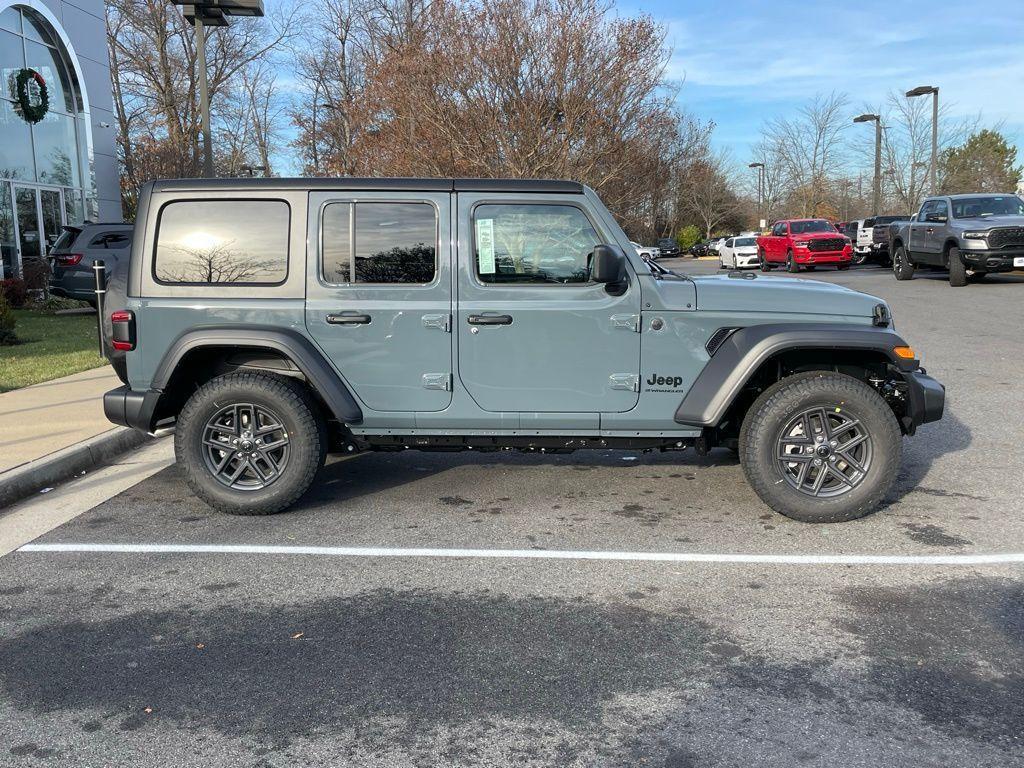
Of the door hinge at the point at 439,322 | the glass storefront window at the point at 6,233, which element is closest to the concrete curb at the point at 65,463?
the door hinge at the point at 439,322

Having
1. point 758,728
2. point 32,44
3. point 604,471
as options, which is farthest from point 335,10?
point 758,728

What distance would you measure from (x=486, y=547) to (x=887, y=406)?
2400 mm

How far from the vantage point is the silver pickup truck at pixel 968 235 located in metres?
19.1

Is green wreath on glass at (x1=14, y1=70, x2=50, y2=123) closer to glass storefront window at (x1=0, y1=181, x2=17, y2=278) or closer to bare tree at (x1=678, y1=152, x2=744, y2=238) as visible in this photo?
glass storefront window at (x1=0, y1=181, x2=17, y2=278)

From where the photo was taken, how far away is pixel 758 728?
2.91 m

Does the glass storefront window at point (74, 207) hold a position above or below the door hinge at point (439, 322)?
above

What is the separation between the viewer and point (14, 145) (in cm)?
1945

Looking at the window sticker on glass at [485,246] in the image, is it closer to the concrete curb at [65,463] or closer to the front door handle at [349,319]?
the front door handle at [349,319]

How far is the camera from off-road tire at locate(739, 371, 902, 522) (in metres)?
4.93

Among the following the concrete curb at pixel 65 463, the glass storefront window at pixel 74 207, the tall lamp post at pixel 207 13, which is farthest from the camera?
the glass storefront window at pixel 74 207

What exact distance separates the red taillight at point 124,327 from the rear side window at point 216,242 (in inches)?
11.3

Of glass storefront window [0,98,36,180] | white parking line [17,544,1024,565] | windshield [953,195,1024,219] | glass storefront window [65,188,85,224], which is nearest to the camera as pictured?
white parking line [17,544,1024,565]

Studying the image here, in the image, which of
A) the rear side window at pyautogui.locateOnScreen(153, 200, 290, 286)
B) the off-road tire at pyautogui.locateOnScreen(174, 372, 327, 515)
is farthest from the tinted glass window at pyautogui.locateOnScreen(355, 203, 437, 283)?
the off-road tire at pyautogui.locateOnScreen(174, 372, 327, 515)

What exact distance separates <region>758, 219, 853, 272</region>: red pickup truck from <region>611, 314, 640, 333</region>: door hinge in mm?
27499
